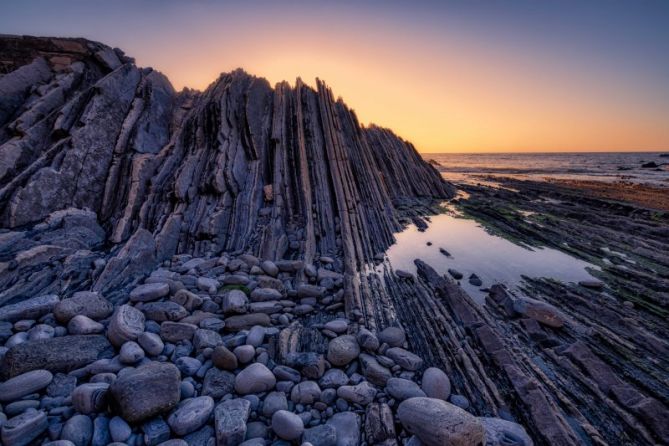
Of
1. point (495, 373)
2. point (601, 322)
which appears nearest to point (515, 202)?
point (601, 322)

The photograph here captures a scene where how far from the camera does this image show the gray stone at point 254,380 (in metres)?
4.40

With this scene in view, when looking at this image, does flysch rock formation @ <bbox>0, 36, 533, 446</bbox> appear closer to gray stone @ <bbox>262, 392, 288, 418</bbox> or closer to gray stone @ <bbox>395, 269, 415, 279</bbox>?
gray stone @ <bbox>262, 392, 288, 418</bbox>

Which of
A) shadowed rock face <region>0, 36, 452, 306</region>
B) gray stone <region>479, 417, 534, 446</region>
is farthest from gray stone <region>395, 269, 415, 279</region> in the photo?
gray stone <region>479, 417, 534, 446</region>

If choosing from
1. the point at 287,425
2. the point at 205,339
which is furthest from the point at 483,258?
the point at 205,339

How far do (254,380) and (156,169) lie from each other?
32.6 feet

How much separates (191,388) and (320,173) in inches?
Answer: 419

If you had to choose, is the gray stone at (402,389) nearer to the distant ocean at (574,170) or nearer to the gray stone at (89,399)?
the gray stone at (89,399)

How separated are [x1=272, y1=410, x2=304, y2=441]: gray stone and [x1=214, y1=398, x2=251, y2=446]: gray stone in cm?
43

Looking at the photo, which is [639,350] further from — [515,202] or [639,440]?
[515,202]

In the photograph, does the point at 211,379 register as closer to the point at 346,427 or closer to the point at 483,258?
the point at 346,427

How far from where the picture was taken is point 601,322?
7203mm

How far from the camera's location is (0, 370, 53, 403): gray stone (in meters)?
3.68

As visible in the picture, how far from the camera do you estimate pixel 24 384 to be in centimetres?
381

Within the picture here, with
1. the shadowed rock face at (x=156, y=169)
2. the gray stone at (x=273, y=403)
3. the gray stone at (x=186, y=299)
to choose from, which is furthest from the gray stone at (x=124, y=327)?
the gray stone at (x=273, y=403)
